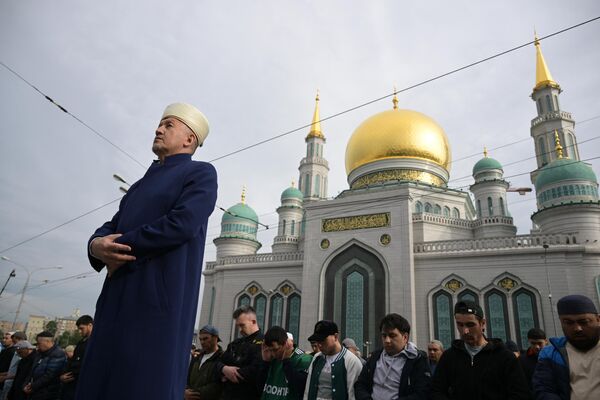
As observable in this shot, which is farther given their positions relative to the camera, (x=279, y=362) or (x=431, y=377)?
(x=279, y=362)

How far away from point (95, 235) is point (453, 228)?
57.4 feet

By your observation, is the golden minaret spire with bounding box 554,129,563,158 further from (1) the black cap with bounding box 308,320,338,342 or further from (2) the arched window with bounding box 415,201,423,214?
(1) the black cap with bounding box 308,320,338,342

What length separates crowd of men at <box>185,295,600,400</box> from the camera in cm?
228

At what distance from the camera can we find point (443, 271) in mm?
14438

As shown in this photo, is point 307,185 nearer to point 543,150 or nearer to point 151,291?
point 543,150

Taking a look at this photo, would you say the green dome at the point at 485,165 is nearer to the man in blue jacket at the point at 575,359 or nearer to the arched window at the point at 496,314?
the arched window at the point at 496,314

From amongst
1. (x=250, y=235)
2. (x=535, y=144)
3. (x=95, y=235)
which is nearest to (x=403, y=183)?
(x=535, y=144)

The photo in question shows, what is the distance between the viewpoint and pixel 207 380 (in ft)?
11.2

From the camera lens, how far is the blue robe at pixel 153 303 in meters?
1.34

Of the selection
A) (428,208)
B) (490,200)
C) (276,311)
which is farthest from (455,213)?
(276,311)

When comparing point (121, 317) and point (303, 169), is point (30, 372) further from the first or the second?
point (303, 169)

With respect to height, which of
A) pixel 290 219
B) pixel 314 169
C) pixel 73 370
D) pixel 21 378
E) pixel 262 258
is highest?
pixel 314 169

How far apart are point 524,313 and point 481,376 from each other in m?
12.3

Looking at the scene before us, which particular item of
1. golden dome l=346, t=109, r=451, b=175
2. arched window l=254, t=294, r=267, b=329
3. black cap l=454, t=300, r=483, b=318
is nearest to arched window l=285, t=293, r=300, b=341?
arched window l=254, t=294, r=267, b=329
